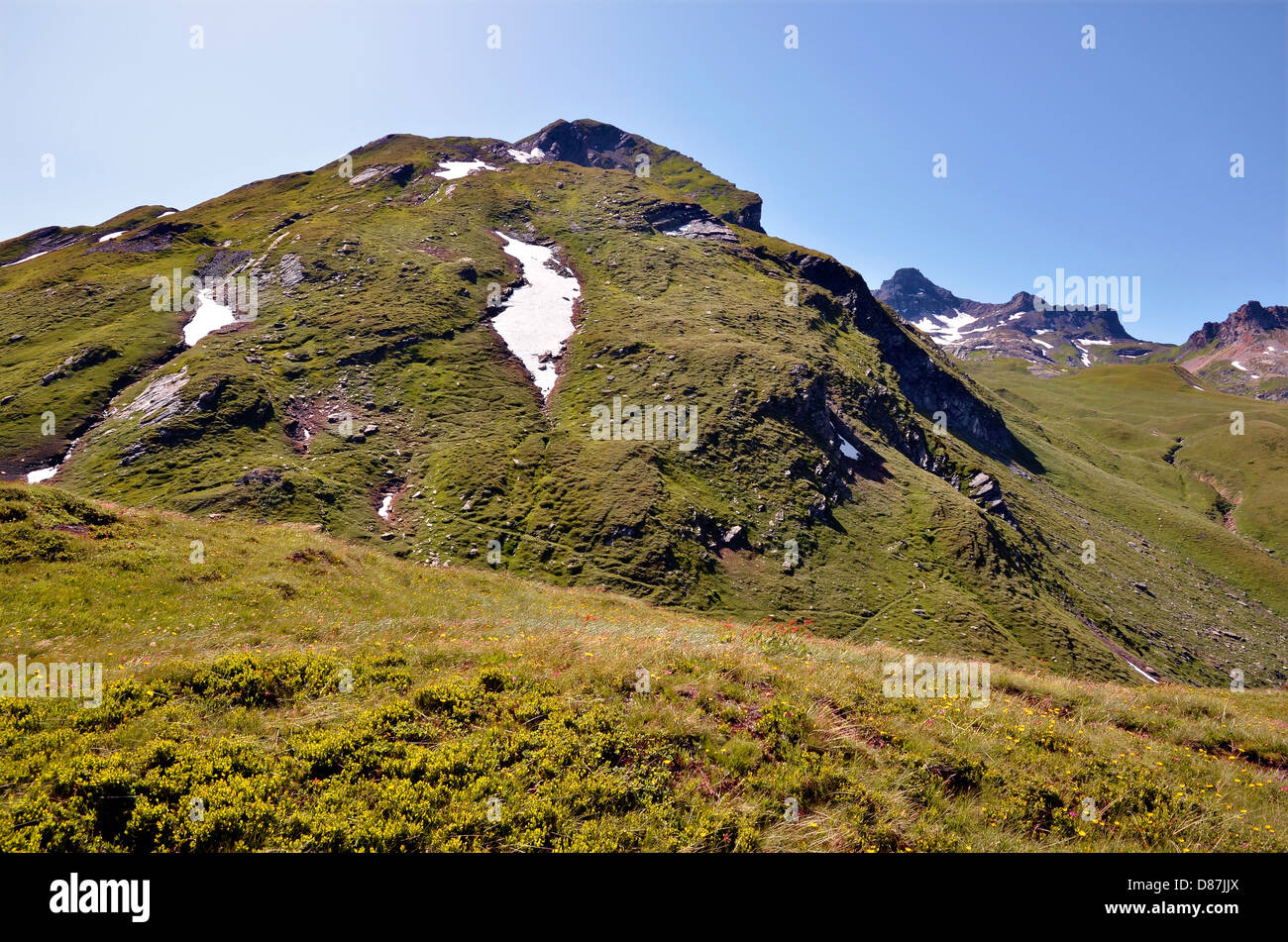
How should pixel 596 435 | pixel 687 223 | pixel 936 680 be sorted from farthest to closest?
pixel 687 223
pixel 596 435
pixel 936 680

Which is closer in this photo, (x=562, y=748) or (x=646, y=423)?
(x=562, y=748)

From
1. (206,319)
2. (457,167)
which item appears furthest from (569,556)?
(457,167)

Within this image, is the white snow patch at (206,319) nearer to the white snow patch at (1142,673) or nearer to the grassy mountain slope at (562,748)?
the grassy mountain slope at (562,748)

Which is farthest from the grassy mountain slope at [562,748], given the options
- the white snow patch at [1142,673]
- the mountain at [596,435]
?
the white snow patch at [1142,673]

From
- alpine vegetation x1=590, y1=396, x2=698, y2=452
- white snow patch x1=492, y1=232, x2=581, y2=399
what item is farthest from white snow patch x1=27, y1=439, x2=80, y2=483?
alpine vegetation x1=590, y1=396, x2=698, y2=452

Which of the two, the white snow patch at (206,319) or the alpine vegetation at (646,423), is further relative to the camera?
the white snow patch at (206,319)

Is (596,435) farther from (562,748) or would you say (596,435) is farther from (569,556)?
(562,748)
